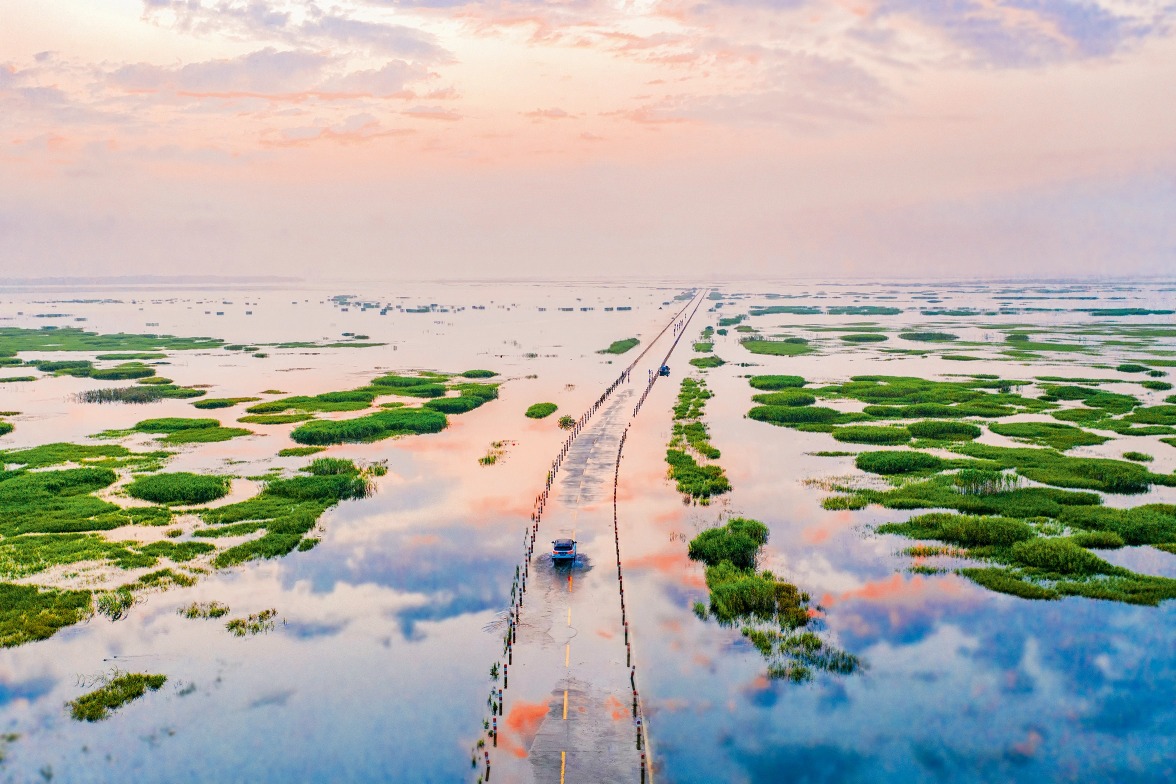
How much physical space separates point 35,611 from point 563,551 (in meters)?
20.4

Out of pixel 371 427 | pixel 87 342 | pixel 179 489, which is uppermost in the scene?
pixel 87 342

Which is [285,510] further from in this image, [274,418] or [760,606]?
[274,418]

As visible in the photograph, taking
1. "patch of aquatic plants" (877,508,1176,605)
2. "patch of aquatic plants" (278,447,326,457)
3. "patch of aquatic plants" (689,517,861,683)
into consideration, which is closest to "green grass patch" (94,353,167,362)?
"patch of aquatic plants" (278,447,326,457)

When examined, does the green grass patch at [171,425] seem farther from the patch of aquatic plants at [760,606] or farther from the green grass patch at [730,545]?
the patch of aquatic plants at [760,606]

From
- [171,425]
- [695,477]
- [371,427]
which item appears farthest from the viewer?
[171,425]

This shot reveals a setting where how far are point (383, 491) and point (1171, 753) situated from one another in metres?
39.4

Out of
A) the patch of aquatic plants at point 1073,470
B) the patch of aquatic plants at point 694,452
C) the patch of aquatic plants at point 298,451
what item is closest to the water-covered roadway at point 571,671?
the patch of aquatic plants at point 694,452

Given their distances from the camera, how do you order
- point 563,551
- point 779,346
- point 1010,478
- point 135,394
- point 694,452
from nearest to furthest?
point 563,551, point 1010,478, point 694,452, point 135,394, point 779,346

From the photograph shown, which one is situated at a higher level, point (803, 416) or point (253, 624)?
point (803, 416)

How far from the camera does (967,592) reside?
116 ft

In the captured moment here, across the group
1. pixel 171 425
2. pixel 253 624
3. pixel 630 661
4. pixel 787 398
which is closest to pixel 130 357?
pixel 171 425

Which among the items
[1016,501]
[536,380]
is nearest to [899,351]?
[536,380]

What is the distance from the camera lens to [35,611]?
32500 millimetres

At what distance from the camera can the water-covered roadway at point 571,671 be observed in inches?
892
